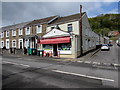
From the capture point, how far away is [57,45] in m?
17.5

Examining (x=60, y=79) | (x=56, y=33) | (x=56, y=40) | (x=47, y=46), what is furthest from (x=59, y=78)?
(x=47, y=46)

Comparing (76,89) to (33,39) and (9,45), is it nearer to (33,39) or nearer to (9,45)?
(33,39)

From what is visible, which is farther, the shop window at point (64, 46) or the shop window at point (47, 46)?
the shop window at point (47, 46)

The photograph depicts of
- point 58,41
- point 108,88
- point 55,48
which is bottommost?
point 108,88

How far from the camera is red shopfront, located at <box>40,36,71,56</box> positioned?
Answer: 16.0m

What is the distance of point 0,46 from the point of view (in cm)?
3189

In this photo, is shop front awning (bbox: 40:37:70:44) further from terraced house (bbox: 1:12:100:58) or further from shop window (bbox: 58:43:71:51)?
shop window (bbox: 58:43:71:51)

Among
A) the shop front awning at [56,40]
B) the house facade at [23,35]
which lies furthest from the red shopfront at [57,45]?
the house facade at [23,35]

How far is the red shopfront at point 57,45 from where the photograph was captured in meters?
16.0

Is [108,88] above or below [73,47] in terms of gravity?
below

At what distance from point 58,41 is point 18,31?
15.9 meters

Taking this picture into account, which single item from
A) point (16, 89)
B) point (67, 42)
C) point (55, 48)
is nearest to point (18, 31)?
point (55, 48)

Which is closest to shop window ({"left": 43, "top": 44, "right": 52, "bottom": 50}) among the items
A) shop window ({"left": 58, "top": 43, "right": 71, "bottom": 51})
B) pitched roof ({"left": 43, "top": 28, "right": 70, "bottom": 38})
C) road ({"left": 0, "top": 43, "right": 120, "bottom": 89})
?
pitched roof ({"left": 43, "top": 28, "right": 70, "bottom": 38})

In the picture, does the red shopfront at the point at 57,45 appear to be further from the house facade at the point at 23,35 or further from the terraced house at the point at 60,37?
the house facade at the point at 23,35
